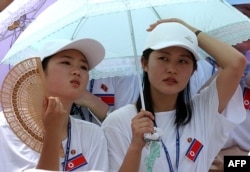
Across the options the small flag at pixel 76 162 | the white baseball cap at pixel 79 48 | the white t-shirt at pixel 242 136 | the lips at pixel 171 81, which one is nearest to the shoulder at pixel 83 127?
the small flag at pixel 76 162

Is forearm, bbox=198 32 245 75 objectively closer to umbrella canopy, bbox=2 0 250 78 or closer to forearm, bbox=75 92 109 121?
umbrella canopy, bbox=2 0 250 78

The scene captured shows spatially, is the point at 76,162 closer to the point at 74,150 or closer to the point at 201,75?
the point at 74,150

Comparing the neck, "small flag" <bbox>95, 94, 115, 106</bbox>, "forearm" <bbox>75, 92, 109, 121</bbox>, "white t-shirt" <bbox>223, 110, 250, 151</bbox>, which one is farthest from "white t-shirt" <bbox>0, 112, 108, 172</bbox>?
"white t-shirt" <bbox>223, 110, 250, 151</bbox>

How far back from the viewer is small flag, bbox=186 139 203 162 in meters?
3.06

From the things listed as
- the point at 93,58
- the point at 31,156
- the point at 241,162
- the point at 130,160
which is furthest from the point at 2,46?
the point at 241,162

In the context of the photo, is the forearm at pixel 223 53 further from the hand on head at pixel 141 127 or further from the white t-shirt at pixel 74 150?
the white t-shirt at pixel 74 150

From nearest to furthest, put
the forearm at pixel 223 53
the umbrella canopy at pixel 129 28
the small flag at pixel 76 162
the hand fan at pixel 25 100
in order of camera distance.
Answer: the hand fan at pixel 25 100 < the small flag at pixel 76 162 < the forearm at pixel 223 53 < the umbrella canopy at pixel 129 28

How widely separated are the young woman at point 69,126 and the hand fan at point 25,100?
0.12m

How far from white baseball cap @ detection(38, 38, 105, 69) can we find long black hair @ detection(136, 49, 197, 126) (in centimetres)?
25

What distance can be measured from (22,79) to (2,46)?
1.04 meters

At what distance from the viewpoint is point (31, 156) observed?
2900mm

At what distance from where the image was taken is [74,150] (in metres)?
2.99

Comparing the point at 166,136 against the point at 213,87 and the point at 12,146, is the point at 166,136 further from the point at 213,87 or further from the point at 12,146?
the point at 12,146

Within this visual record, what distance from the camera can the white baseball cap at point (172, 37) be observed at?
307 cm
